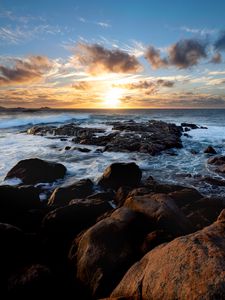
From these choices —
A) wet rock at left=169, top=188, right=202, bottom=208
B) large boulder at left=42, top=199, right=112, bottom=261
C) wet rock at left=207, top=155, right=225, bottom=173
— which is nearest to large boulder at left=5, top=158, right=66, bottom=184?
large boulder at left=42, top=199, right=112, bottom=261

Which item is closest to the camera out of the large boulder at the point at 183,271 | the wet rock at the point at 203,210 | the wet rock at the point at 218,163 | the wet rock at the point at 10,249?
the large boulder at the point at 183,271

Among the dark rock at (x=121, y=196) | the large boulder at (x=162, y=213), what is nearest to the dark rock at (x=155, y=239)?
the large boulder at (x=162, y=213)

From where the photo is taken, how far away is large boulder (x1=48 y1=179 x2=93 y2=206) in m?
8.52

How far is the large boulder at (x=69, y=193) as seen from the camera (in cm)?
852

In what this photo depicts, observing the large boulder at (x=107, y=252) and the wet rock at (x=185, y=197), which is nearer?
the large boulder at (x=107, y=252)

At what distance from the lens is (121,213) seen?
18.4 ft

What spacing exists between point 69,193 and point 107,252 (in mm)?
4572

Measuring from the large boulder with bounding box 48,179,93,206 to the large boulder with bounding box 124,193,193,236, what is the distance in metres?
3.05

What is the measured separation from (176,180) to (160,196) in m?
5.67

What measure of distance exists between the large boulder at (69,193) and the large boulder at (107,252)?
3201mm

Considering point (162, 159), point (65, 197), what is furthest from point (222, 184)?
point (65, 197)

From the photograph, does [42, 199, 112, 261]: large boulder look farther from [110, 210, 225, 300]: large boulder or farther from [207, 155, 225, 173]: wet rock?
[207, 155, 225, 173]: wet rock

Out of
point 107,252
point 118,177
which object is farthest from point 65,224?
point 118,177

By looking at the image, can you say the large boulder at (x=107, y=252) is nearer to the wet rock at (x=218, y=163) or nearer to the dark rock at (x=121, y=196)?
the dark rock at (x=121, y=196)
